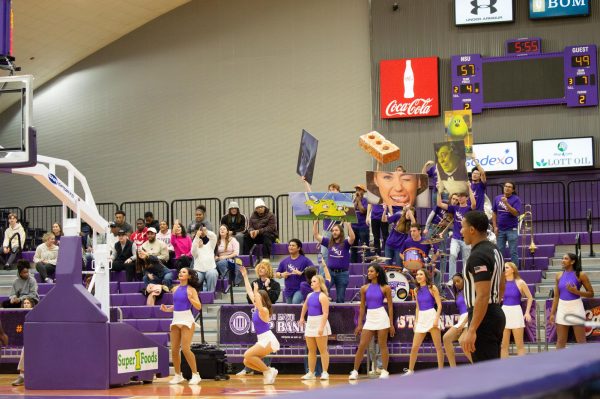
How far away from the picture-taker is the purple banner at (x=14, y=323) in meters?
17.3

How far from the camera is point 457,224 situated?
18438mm

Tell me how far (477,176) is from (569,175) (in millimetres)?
5051

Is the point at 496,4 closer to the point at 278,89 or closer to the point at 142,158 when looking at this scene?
the point at 278,89

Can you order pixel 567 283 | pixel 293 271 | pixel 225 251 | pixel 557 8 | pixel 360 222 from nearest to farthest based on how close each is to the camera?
pixel 567 283 < pixel 293 271 < pixel 360 222 < pixel 225 251 < pixel 557 8

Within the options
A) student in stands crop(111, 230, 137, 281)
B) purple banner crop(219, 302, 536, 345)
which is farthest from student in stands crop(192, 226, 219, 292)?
purple banner crop(219, 302, 536, 345)

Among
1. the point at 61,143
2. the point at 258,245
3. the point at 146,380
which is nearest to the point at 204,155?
the point at 61,143

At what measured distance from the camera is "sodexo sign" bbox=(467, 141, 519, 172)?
23719 mm

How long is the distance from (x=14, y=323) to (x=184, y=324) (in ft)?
12.5

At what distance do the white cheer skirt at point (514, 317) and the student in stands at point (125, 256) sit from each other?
8707 millimetres

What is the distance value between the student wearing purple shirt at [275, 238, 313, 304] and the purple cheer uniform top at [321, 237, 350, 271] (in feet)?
1.38

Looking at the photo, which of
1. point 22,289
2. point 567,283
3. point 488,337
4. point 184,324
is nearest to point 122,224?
point 22,289

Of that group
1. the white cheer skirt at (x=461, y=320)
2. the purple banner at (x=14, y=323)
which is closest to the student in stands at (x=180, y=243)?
the purple banner at (x=14, y=323)

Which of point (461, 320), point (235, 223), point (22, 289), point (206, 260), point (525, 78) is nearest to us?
point (461, 320)

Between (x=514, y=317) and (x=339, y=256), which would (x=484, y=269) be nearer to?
(x=514, y=317)
